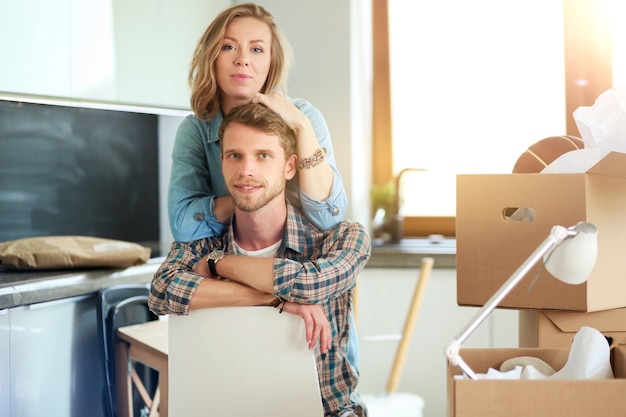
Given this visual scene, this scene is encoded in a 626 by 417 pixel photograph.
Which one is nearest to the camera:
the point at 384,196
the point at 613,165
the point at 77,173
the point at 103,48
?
the point at 613,165

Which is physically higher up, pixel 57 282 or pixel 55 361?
pixel 57 282

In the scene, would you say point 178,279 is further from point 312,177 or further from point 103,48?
point 103,48

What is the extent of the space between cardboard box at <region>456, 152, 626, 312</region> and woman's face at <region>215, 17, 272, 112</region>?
448 mm

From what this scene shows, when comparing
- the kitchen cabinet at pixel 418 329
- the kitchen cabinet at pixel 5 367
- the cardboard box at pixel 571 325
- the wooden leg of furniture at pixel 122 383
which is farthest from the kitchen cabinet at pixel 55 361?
the cardboard box at pixel 571 325

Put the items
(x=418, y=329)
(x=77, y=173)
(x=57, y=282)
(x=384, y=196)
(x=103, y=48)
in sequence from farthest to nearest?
(x=384, y=196) < (x=418, y=329) < (x=77, y=173) < (x=103, y=48) < (x=57, y=282)

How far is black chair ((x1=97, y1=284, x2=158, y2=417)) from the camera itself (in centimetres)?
246

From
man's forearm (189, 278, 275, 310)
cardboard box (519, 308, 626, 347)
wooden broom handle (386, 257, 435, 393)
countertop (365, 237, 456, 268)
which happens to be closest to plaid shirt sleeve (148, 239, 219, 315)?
man's forearm (189, 278, 275, 310)

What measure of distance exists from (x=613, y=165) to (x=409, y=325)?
1679mm

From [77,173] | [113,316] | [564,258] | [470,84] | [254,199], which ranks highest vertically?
[470,84]

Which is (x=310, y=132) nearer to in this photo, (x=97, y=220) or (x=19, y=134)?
(x=19, y=134)

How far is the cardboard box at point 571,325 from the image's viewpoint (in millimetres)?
1629

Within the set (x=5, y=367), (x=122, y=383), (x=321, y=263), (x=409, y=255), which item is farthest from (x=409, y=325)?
(x=321, y=263)

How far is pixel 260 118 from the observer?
5.23 ft

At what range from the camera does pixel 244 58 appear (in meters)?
1.64
